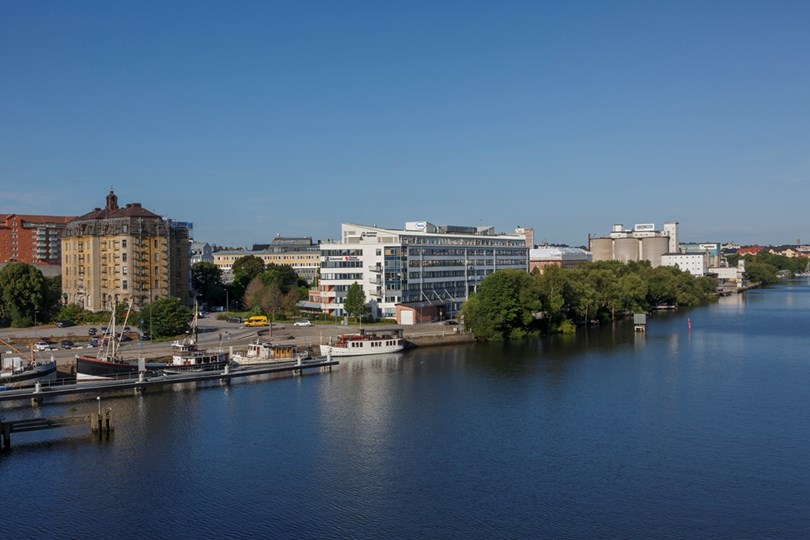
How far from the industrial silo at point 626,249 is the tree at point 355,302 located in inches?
3060

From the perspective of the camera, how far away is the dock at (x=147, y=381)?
25562mm

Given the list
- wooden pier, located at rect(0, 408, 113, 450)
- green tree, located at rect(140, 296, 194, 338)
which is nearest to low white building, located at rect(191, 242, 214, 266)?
green tree, located at rect(140, 296, 194, 338)

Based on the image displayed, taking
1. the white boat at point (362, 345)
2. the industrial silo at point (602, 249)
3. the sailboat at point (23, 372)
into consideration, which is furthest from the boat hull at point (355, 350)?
the industrial silo at point (602, 249)

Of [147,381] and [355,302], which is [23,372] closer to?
[147,381]

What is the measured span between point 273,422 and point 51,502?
7788mm

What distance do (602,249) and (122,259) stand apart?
85.3 m

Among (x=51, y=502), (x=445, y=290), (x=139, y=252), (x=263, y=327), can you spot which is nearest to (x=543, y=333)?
(x=445, y=290)

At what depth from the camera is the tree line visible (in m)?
43.2

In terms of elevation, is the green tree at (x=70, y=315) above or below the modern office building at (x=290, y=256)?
below

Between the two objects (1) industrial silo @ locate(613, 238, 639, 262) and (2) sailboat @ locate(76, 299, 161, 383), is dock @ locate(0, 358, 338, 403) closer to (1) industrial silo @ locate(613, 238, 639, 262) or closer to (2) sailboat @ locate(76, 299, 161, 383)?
(2) sailboat @ locate(76, 299, 161, 383)

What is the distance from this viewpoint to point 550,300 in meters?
46.8

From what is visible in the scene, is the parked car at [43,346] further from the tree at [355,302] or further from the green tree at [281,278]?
the green tree at [281,278]

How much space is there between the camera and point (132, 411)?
81.8 ft

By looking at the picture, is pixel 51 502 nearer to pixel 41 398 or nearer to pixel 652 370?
pixel 41 398
